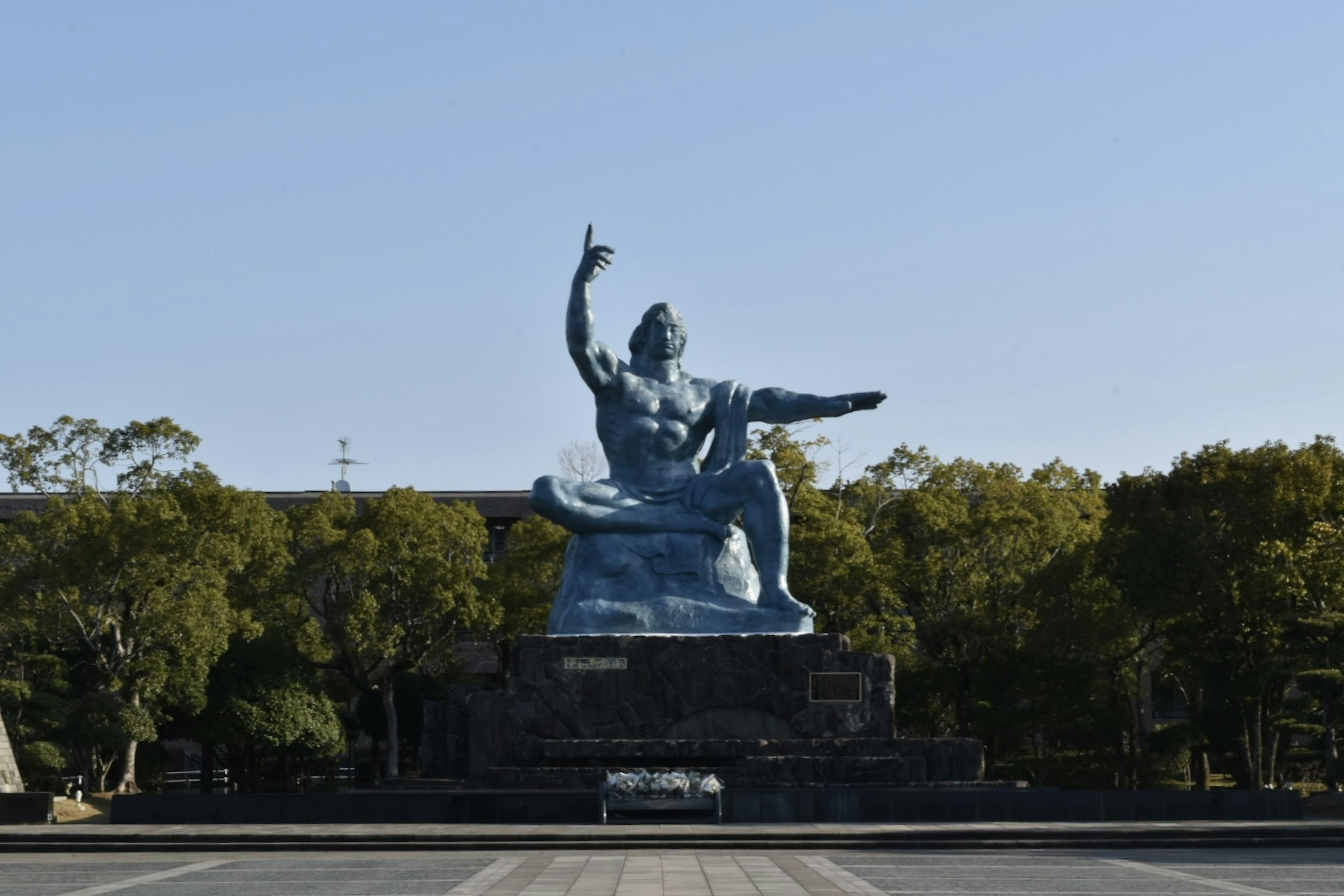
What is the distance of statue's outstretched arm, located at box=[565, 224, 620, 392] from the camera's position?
73.2ft

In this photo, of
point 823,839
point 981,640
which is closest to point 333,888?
point 823,839

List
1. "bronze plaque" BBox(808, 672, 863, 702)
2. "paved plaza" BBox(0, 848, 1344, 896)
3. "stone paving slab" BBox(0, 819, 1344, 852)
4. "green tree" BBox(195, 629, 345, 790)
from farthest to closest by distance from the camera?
1. "green tree" BBox(195, 629, 345, 790)
2. "bronze plaque" BBox(808, 672, 863, 702)
3. "stone paving slab" BBox(0, 819, 1344, 852)
4. "paved plaza" BBox(0, 848, 1344, 896)

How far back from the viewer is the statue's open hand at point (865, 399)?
23094 millimetres

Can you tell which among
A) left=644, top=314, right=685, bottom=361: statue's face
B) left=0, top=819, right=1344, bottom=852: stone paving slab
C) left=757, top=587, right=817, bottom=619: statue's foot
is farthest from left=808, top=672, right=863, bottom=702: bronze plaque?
A: left=644, top=314, right=685, bottom=361: statue's face

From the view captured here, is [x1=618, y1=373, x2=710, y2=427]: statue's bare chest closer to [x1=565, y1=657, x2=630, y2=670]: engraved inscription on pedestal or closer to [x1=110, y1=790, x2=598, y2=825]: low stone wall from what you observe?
[x1=565, y1=657, x2=630, y2=670]: engraved inscription on pedestal

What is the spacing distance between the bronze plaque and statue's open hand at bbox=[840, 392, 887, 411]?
3757mm

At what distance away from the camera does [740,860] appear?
48.8ft

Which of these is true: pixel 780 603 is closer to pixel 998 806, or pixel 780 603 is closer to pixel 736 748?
pixel 736 748

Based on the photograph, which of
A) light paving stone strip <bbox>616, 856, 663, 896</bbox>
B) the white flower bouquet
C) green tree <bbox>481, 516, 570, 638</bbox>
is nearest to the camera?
light paving stone strip <bbox>616, 856, 663, 896</bbox>

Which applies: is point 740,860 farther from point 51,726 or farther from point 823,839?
point 51,726

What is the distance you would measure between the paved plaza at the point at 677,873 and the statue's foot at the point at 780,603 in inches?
232

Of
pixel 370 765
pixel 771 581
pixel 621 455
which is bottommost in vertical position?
pixel 370 765

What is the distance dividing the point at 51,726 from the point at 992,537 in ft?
58.9

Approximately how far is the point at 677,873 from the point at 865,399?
1068 cm
